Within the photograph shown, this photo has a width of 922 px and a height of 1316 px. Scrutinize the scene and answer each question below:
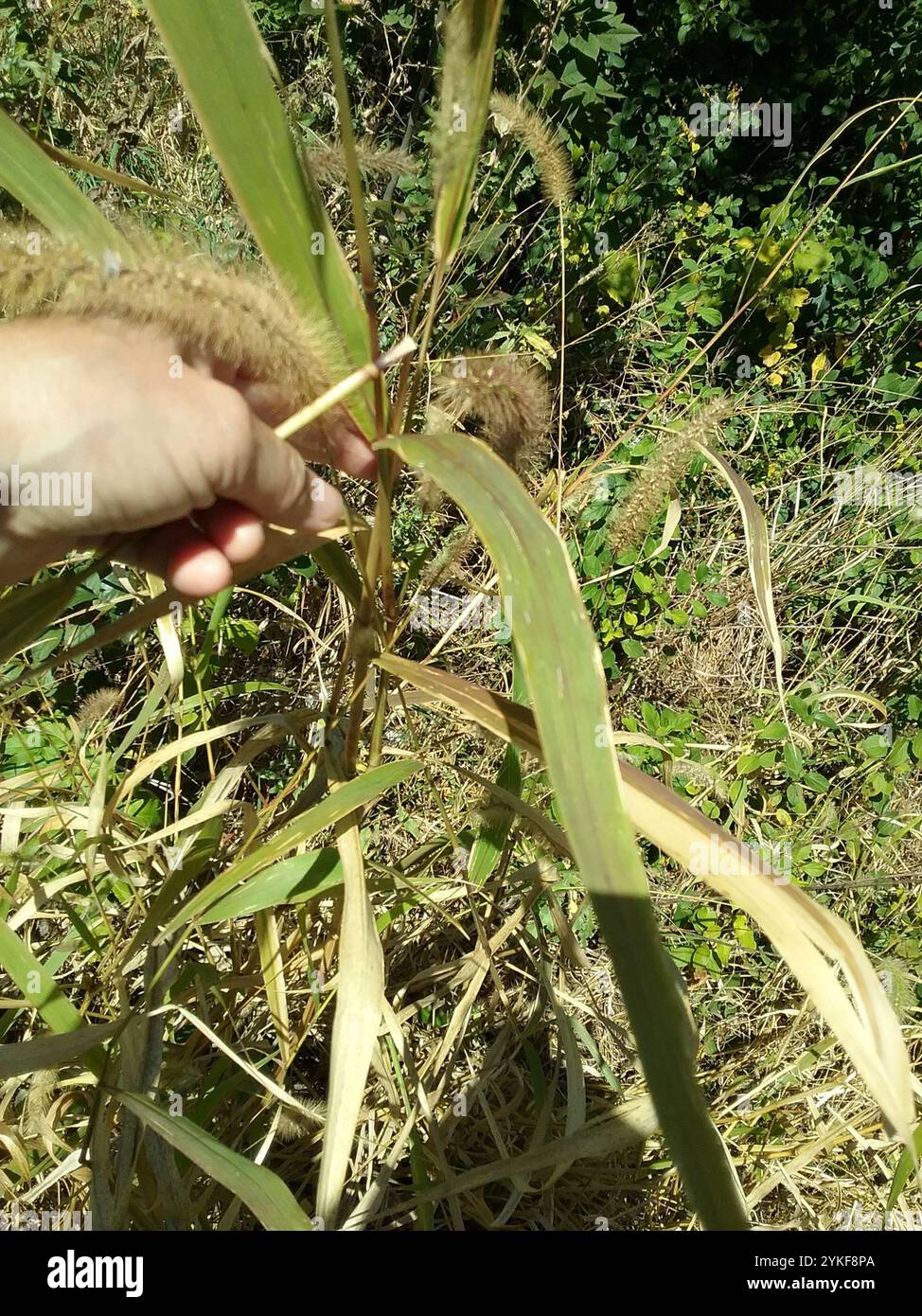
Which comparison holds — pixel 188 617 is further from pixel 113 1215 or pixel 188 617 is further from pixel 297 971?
A: pixel 113 1215

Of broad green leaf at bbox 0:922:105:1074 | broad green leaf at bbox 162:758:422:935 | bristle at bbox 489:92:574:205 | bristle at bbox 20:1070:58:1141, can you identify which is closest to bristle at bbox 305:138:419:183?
bristle at bbox 489:92:574:205

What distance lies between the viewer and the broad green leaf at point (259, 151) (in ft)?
1.77

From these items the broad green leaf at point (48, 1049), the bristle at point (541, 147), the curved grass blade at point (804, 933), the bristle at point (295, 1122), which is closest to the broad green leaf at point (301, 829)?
the broad green leaf at point (48, 1049)

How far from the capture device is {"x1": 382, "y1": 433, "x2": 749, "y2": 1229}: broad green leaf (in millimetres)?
361

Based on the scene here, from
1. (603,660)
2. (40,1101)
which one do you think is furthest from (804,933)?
(603,660)

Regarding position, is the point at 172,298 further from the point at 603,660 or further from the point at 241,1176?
the point at 603,660

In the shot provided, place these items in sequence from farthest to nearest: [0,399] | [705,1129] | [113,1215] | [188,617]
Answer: [188,617] → [113,1215] → [0,399] → [705,1129]

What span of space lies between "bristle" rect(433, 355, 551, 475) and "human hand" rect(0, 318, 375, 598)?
3.7 inches

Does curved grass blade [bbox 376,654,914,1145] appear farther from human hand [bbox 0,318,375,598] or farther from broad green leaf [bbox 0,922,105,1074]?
broad green leaf [bbox 0,922,105,1074]

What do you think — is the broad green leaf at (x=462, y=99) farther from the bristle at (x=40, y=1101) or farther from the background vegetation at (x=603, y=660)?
the bristle at (x=40, y=1101)

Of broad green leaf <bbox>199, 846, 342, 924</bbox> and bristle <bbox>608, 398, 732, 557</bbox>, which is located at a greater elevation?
bristle <bbox>608, 398, 732, 557</bbox>

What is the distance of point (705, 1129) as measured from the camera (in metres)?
0.36
